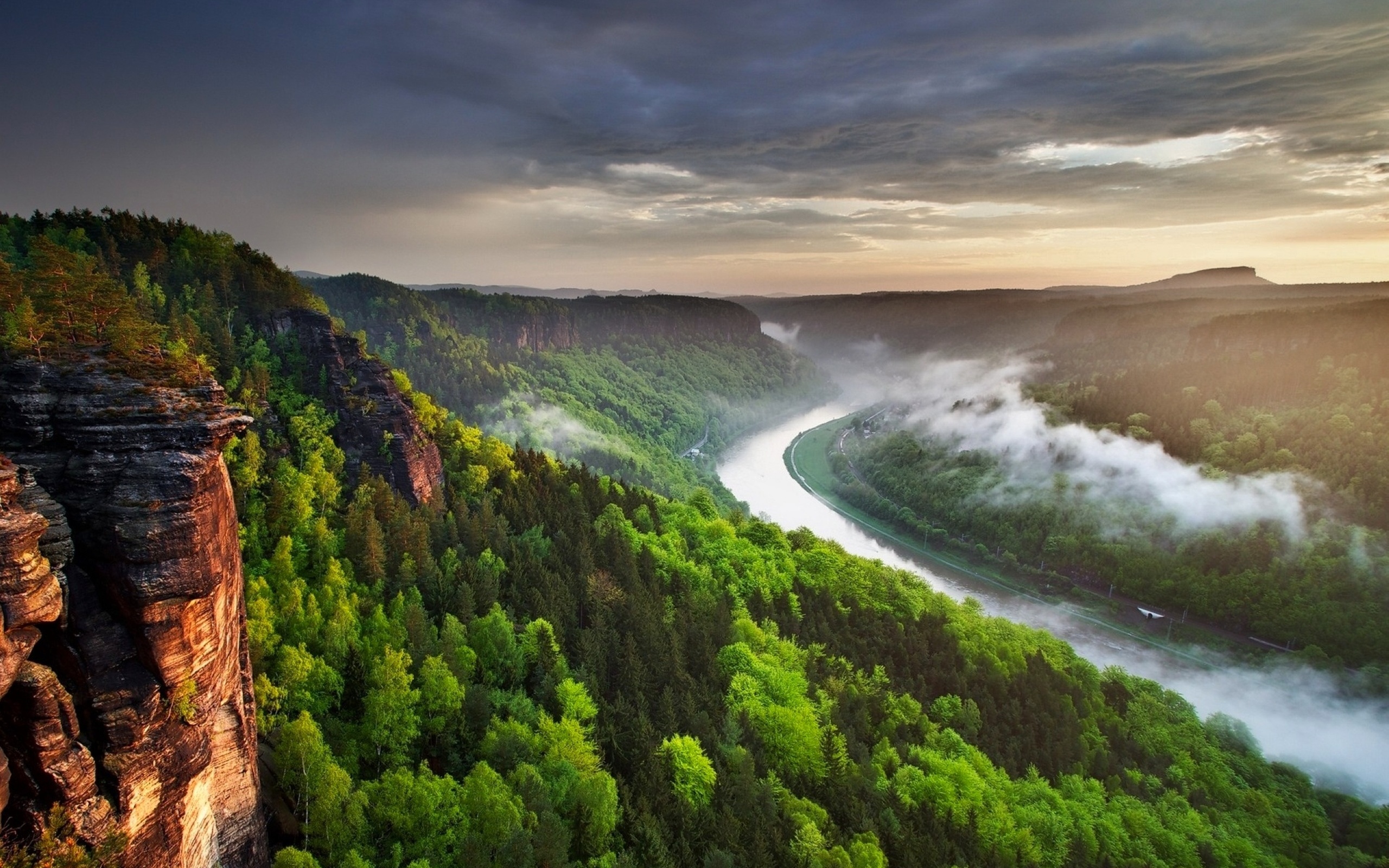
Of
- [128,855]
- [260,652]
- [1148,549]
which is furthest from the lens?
[1148,549]

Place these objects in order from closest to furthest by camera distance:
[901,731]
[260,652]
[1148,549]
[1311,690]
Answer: [260,652] → [901,731] → [1311,690] → [1148,549]

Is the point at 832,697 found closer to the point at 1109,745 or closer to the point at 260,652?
the point at 1109,745

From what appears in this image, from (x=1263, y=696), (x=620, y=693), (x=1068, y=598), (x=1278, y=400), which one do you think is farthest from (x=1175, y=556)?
(x=620, y=693)

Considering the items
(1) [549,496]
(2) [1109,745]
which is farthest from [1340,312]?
(1) [549,496]

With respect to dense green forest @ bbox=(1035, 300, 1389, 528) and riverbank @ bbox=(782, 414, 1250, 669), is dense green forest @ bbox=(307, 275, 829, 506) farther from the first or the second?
dense green forest @ bbox=(1035, 300, 1389, 528)

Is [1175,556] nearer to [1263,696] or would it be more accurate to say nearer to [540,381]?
[1263,696]

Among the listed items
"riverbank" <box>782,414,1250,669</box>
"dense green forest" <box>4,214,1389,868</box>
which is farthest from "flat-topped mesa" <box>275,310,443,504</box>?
"riverbank" <box>782,414,1250,669</box>

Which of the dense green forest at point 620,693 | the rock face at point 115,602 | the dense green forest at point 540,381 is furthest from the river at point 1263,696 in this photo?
the rock face at point 115,602

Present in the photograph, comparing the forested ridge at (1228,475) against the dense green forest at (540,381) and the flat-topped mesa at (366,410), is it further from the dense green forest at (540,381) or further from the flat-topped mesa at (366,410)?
the flat-topped mesa at (366,410)
